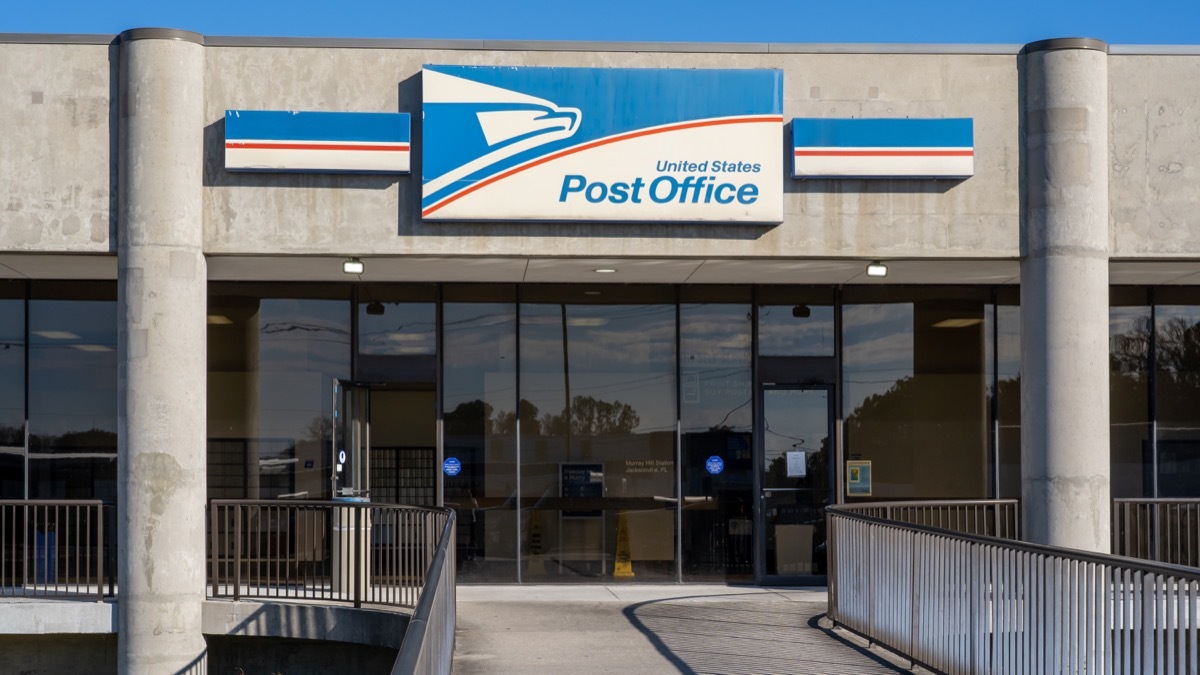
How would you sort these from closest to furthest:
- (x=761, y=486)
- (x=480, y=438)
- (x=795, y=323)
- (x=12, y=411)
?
(x=12, y=411) < (x=480, y=438) < (x=761, y=486) < (x=795, y=323)

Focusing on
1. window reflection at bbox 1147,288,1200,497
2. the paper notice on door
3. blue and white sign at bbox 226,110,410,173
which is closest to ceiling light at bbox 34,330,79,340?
blue and white sign at bbox 226,110,410,173

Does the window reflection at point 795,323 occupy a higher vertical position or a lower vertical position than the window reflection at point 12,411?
higher

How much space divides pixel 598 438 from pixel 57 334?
664cm

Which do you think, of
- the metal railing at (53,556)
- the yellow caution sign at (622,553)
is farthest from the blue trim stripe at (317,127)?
the yellow caution sign at (622,553)

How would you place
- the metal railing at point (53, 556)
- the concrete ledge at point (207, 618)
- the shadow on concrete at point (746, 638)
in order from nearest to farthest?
the shadow on concrete at point (746, 638) < the concrete ledge at point (207, 618) < the metal railing at point (53, 556)

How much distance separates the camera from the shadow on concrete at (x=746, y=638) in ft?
32.2

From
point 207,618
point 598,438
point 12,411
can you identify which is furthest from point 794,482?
point 12,411

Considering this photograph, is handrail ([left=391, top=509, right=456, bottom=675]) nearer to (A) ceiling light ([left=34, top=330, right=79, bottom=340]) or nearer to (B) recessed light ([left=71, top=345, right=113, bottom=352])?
(B) recessed light ([left=71, top=345, right=113, bottom=352])

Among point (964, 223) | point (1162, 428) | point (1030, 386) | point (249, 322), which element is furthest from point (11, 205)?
point (1162, 428)

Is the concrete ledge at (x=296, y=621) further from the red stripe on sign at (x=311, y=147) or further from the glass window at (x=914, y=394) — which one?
the glass window at (x=914, y=394)

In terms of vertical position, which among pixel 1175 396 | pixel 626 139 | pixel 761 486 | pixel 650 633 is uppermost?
pixel 626 139

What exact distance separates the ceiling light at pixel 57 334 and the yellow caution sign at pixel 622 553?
6.95m

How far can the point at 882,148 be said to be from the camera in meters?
13.2

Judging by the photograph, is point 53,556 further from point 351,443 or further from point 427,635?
point 427,635
